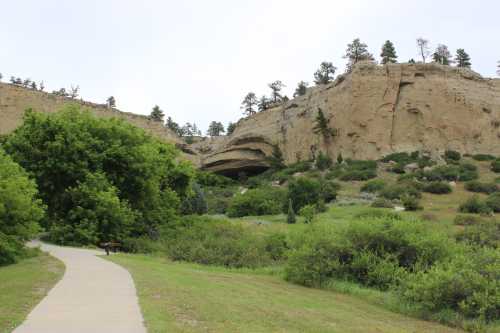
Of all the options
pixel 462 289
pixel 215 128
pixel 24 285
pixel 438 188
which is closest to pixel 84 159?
pixel 24 285

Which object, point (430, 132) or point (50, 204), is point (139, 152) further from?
point (430, 132)

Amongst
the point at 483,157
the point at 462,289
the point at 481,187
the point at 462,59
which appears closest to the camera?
the point at 462,289

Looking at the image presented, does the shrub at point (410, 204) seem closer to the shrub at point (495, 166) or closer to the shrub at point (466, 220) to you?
the shrub at point (466, 220)

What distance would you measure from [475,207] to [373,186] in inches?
457

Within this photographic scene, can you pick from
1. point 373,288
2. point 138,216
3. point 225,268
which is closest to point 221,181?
point 138,216

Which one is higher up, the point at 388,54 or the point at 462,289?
the point at 388,54

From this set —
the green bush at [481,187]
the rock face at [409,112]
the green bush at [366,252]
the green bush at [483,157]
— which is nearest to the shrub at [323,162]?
the rock face at [409,112]

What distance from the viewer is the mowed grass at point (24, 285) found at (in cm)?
798

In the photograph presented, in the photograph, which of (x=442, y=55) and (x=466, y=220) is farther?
(x=442, y=55)

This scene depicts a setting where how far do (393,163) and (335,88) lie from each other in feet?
44.7

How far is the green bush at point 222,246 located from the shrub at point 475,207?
724 inches

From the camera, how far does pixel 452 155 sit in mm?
55125

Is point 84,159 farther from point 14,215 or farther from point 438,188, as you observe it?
point 438,188

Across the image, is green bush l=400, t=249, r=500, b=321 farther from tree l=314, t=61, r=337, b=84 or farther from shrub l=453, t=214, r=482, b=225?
tree l=314, t=61, r=337, b=84
